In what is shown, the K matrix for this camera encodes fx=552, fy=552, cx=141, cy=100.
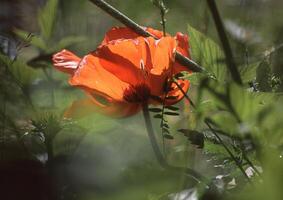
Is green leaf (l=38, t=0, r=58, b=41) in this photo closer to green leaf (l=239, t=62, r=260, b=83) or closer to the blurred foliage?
the blurred foliage

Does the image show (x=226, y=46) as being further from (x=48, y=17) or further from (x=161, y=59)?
(x=48, y=17)

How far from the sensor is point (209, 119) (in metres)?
0.18

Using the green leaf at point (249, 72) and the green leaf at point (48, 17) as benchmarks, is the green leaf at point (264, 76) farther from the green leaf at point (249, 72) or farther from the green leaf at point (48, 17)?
the green leaf at point (48, 17)

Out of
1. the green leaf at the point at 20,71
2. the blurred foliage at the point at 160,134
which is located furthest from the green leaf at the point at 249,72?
the green leaf at the point at 20,71

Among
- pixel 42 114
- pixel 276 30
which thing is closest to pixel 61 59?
pixel 42 114

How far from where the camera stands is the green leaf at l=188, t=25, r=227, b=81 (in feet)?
0.78

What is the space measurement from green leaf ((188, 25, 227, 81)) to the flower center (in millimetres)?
27

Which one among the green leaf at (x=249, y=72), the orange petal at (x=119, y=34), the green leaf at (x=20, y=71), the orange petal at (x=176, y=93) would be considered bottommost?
the orange petal at (x=176, y=93)

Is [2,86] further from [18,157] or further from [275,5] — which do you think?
[275,5]

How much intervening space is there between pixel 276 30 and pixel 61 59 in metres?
0.14

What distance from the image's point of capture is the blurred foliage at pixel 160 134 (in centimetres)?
17

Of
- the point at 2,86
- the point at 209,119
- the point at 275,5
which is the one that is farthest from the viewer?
the point at 275,5

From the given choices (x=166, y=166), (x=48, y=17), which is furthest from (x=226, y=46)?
(x=48, y=17)

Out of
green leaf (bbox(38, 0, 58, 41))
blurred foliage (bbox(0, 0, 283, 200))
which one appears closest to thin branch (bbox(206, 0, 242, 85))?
blurred foliage (bbox(0, 0, 283, 200))
